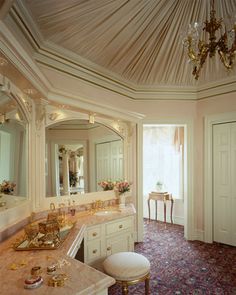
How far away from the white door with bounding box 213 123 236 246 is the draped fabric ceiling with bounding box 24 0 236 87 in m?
1.12

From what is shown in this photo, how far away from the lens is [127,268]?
7.09 feet

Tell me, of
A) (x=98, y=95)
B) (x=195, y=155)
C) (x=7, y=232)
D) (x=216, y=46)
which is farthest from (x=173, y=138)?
(x=7, y=232)

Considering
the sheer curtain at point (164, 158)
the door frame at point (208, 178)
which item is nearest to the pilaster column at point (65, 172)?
the door frame at point (208, 178)

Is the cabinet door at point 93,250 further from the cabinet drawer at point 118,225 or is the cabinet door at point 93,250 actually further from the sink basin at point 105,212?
the sink basin at point 105,212

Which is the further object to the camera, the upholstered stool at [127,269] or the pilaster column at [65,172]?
the pilaster column at [65,172]

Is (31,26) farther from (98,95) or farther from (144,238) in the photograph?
(144,238)

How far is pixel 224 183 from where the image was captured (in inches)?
164

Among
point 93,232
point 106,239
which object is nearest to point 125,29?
point 93,232

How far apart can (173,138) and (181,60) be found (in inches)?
95.9

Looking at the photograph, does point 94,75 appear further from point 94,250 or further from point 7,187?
point 94,250

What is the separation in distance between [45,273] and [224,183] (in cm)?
370

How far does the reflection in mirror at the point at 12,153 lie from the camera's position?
2061 mm

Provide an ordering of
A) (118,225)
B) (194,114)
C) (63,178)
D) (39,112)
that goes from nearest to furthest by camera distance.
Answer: (39,112)
(118,225)
(63,178)
(194,114)

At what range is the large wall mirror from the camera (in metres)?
2.96
